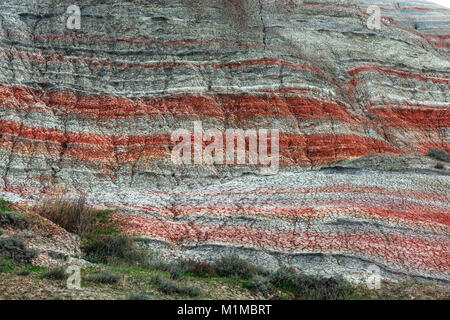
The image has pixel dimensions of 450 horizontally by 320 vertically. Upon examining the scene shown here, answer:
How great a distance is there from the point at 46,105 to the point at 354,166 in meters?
14.5

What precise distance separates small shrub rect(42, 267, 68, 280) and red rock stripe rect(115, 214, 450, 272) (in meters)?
4.46

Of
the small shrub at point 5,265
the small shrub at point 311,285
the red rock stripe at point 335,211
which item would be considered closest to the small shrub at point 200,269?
the small shrub at point 311,285

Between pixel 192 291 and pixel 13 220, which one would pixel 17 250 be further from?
pixel 192 291

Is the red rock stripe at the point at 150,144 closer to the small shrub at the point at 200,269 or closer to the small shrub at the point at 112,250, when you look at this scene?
the small shrub at the point at 112,250

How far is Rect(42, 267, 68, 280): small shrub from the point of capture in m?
9.73

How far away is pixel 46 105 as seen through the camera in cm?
2152

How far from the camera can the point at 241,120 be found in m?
22.7

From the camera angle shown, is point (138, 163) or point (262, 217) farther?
point (138, 163)

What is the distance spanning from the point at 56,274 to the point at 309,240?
7.67 m

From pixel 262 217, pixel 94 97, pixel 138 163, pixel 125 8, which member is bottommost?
pixel 262 217

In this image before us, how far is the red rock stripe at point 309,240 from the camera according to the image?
13.3 meters
